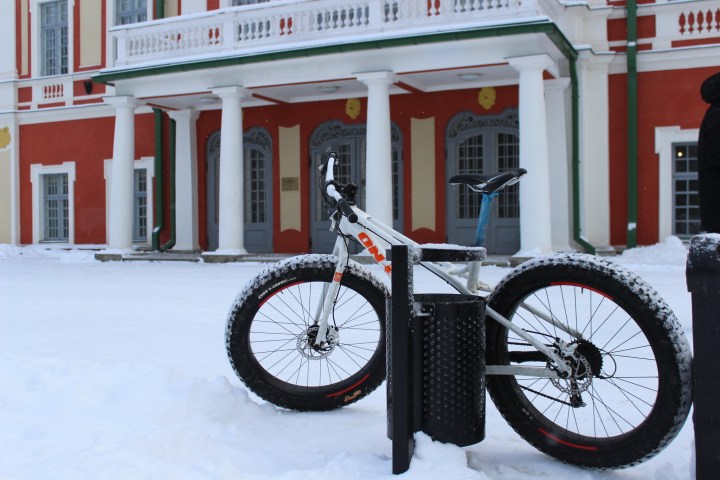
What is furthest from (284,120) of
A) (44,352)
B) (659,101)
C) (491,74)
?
(44,352)

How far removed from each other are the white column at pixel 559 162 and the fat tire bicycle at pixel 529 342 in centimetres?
970

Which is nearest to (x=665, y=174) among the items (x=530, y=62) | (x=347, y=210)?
(x=530, y=62)

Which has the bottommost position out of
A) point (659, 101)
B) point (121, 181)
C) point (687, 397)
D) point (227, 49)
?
point (687, 397)

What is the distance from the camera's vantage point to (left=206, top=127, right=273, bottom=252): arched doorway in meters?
16.5

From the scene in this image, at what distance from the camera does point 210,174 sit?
16.9 meters

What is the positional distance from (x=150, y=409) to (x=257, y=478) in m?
0.77

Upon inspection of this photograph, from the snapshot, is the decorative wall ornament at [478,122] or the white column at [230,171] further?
the decorative wall ornament at [478,122]

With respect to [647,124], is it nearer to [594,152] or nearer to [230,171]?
[594,152]

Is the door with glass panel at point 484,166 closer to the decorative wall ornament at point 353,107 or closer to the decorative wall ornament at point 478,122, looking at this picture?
the decorative wall ornament at point 478,122

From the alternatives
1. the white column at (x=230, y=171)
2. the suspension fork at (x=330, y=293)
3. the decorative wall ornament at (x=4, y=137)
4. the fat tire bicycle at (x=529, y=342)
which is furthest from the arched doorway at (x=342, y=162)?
the suspension fork at (x=330, y=293)

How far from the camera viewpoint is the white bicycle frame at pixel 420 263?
2633mm

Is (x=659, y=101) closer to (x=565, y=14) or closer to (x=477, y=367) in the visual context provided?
(x=565, y=14)

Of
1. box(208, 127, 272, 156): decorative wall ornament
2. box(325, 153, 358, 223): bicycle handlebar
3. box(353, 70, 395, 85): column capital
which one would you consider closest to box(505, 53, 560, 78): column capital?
box(353, 70, 395, 85): column capital

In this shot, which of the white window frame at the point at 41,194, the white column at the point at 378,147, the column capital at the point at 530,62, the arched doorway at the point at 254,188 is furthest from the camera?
the white window frame at the point at 41,194
